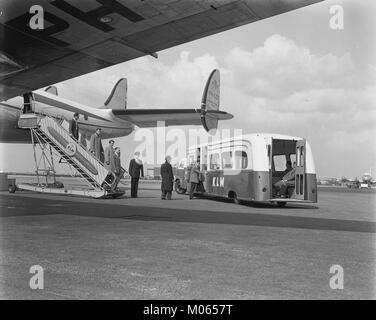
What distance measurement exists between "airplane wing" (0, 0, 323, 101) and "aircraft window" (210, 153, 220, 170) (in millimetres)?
7994

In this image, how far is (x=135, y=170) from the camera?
15.9 meters

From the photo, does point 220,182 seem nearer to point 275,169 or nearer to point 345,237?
point 275,169

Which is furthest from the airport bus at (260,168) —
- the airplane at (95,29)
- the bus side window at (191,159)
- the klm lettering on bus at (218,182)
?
the airplane at (95,29)

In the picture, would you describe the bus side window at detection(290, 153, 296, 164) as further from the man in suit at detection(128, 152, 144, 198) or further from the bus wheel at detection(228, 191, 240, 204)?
the man in suit at detection(128, 152, 144, 198)

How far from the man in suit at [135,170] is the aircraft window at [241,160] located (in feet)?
13.6

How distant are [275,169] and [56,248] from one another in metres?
10.6

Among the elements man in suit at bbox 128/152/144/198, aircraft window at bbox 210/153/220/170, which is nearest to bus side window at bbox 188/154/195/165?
aircraft window at bbox 210/153/220/170

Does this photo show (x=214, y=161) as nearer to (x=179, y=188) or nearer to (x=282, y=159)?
A: (x=282, y=159)

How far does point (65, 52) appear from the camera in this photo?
8227 mm

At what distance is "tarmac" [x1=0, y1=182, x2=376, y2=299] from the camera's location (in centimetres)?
348

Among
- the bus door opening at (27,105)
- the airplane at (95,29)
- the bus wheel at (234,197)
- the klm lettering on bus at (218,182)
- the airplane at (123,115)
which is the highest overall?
the airplane at (123,115)

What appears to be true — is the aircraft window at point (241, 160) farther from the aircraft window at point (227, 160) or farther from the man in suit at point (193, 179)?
the man in suit at point (193, 179)

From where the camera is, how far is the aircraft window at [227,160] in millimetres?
14705

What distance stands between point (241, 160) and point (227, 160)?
120 cm
